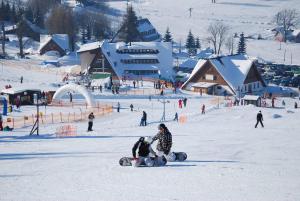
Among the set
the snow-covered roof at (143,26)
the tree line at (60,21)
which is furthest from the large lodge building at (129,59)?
the snow-covered roof at (143,26)

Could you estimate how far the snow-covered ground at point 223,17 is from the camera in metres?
102

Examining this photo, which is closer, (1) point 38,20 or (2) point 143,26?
(2) point 143,26

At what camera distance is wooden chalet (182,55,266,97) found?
54.9m

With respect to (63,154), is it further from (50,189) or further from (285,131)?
(285,131)

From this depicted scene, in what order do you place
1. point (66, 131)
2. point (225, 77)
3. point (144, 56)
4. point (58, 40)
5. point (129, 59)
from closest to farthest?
point (66, 131) → point (225, 77) → point (129, 59) → point (144, 56) → point (58, 40)

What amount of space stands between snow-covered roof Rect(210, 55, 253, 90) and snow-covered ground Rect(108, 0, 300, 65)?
121ft

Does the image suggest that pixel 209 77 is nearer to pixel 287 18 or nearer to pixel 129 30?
pixel 129 30

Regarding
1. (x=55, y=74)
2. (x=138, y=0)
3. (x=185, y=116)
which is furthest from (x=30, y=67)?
(x=138, y=0)

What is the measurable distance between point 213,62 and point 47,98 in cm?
2272

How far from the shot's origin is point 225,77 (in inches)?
2160

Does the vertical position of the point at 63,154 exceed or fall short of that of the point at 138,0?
it falls short

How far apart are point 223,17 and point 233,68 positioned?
75.6 metres

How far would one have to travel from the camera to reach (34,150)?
19.0 metres

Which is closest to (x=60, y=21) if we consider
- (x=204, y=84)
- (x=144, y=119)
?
(x=204, y=84)
